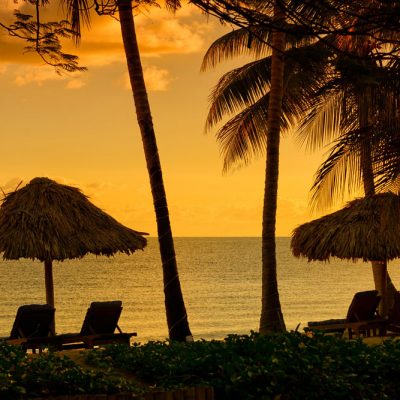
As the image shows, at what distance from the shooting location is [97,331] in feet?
44.9

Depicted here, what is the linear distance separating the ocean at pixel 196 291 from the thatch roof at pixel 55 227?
43.6ft

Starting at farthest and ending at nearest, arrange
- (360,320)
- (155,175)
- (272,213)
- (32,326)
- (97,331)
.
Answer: (272,213), (360,320), (155,175), (97,331), (32,326)

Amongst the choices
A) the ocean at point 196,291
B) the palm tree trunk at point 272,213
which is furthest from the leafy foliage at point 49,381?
the ocean at point 196,291

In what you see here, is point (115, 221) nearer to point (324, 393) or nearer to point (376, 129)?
point (376, 129)

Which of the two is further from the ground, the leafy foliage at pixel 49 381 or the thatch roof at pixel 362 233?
the thatch roof at pixel 362 233

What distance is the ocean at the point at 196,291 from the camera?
1927 inches

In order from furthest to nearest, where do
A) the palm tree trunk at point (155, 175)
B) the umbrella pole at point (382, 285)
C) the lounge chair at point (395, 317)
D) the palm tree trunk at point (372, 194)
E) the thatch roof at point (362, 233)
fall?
the umbrella pole at point (382, 285)
the thatch roof at point (362, 233)
the palm tree trunk at point (372, 194)
the lounge chair at point (395, 317)
the palm tree trunk at point (155, 175)

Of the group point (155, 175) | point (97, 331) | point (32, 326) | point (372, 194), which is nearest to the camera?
point (32, 326)

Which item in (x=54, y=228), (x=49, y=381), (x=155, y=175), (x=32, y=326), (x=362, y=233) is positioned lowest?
(x=49, y=381)

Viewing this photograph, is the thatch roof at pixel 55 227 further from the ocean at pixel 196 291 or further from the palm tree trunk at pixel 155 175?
the ocean at pixel 196 291

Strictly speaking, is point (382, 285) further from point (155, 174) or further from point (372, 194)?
point (155, 174)

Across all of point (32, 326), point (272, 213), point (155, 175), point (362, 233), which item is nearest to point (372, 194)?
point (362, 233)

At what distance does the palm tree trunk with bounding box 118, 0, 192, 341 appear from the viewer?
563 inches

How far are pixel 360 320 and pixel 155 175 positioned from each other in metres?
4.13
